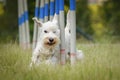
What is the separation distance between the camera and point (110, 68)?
697 cm

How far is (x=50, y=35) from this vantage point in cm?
766

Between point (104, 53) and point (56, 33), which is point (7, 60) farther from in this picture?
point (104, 53)

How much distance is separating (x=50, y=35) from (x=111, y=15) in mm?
13791

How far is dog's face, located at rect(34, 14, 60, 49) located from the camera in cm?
764

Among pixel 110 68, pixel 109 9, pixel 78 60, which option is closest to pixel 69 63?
pixel 78 60

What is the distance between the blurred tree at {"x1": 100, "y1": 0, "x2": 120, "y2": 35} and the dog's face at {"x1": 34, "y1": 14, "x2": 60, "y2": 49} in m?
12.4

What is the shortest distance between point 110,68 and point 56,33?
1243mm

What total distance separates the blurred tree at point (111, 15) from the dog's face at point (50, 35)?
40.5ft

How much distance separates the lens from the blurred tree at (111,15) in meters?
20.5

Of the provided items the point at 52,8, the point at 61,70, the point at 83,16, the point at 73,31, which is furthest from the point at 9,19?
the point at 61,70

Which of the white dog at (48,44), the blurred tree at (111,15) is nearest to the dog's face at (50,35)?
the white dog at (48,44)

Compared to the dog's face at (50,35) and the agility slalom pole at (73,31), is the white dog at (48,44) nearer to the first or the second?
the dog's face at (50,35)

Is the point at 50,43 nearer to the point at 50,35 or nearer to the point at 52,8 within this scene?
the point at 50,35

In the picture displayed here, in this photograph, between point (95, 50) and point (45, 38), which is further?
point (95, 50)
